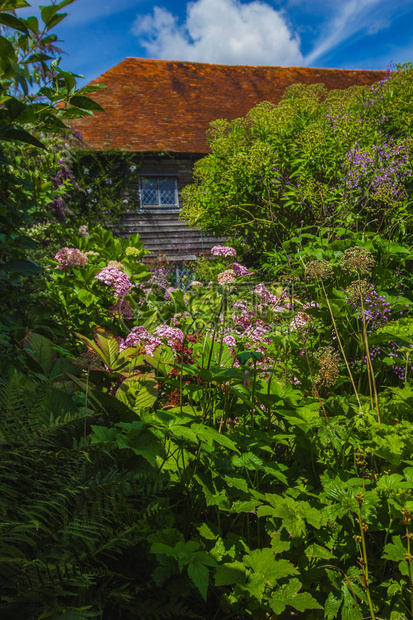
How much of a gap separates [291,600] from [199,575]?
1.05 ft

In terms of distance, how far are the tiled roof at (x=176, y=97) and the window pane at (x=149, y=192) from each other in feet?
3.15

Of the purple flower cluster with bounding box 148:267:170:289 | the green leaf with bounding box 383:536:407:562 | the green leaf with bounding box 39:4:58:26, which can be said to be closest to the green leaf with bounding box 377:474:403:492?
the green leaf with bounding box 383:536:407:562

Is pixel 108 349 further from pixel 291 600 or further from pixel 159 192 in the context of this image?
pixel 159 192

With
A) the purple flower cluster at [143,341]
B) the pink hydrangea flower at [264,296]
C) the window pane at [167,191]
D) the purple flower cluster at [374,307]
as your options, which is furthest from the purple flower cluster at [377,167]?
the window pane at [167,191]

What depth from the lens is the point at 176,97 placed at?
12.6 meters

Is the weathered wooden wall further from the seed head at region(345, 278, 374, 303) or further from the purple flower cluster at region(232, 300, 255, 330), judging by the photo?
the seed head at region(345, 278, 374, 303)

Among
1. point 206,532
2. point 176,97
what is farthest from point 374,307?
point 176,97

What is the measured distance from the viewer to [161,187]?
11.4 meters

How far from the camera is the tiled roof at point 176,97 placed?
35.5ft

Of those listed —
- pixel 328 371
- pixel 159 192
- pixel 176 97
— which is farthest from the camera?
pixel 176 97

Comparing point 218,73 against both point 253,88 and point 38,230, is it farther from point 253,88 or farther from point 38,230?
point 38,230

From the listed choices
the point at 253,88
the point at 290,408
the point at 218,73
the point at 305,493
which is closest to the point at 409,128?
the point at 290,408

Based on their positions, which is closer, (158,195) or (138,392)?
(138,392)

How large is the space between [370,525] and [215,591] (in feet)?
1.94
